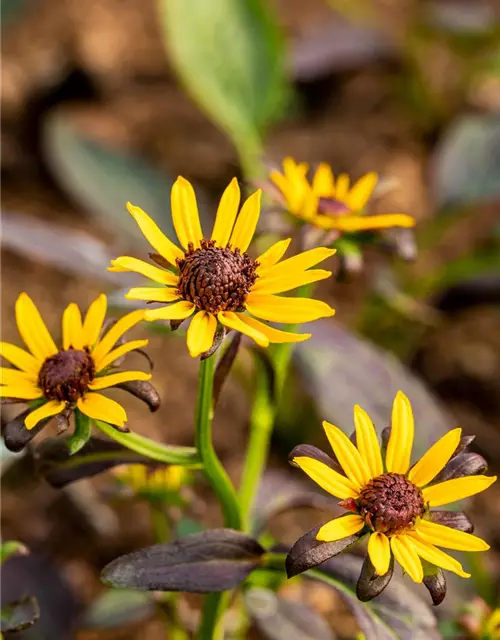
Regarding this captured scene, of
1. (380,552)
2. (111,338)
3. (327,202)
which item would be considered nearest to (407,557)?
(380,552)

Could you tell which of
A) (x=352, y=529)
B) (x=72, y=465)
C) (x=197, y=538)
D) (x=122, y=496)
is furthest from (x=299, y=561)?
(x=122, y=496)

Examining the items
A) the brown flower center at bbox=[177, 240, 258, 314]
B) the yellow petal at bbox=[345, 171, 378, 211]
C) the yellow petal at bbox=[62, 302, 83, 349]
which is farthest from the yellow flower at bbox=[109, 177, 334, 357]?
the yellow petal at bbox=[345, 171, 378, 211]

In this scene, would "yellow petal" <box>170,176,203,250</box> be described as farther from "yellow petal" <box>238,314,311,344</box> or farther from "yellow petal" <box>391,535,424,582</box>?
"yellow petal" <box>391,535,424,582</box>

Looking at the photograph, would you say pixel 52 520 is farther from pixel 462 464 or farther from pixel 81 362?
pixel 462 464

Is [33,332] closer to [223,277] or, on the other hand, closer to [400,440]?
[223,277]

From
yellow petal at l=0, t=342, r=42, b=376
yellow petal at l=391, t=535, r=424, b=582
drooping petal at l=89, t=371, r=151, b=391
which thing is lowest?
yellow petal at l=391, t=535, r=424, b=582

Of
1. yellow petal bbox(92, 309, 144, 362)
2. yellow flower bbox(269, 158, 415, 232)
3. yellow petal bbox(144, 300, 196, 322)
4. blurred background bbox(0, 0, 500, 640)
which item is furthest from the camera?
blurred background bbox(0, 0, 500, 640)

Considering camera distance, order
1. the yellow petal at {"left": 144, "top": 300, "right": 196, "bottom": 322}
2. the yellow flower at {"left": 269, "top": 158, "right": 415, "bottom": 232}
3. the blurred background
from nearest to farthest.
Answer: the yellow petal at {"left": 144, "top": 300, "right": 196, "bottom": 322}
the yellow flower at {"left": 269, "top": 158, "right": 415, "bottom": 232}
the blurred background
